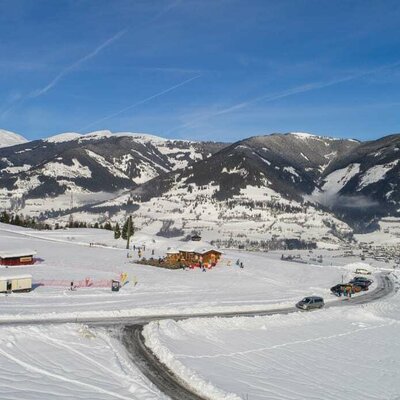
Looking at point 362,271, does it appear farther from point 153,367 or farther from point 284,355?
point 153,367

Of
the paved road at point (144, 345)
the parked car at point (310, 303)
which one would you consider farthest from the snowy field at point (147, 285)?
the parked car at point (310, 303)

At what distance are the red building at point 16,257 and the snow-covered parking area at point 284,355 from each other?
45.8 metres

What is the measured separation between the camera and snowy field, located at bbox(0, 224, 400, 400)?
29.8m

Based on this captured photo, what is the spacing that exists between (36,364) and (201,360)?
11.6m

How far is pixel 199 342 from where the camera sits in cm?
4212

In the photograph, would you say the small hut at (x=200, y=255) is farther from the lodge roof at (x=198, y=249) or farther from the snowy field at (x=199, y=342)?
the snowy field at (x=199, y=342)

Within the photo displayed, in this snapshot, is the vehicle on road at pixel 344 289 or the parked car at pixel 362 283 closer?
the vehicle on road at pixel 344 289

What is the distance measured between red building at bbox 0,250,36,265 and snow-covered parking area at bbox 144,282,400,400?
4576 cm

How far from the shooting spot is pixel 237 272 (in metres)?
92.4

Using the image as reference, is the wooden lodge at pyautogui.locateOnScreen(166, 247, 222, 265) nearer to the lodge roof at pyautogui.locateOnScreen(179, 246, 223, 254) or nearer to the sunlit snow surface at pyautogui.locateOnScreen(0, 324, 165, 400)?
the lodge roof at pyautogui.locateOnScreen(179, 246, 223, 254)

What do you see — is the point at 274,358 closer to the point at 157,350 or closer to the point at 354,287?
the point at 157,350

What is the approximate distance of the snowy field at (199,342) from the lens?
29812 millimetres

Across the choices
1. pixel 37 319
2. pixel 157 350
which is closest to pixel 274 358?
pixel 157 350

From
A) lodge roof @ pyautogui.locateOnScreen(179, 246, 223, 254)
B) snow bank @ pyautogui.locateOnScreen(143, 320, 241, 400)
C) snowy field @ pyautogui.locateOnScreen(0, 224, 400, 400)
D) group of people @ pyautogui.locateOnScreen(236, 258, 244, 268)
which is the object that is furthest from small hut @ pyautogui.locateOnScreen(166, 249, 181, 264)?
snow bank @ pyautogui.locateOnScreen(143, 320, 241, 400)
